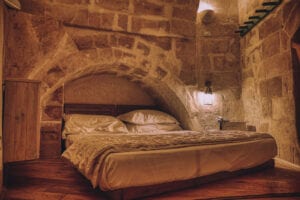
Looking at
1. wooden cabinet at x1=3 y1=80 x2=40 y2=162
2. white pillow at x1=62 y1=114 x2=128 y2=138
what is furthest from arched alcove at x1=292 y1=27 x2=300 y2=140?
wooden cabinet at x1=3 y1=80 x2=40 y2=162

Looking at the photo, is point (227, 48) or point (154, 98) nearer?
point (227, 48)

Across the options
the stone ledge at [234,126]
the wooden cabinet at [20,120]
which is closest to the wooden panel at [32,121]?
the wooden cabinet at [20,120]

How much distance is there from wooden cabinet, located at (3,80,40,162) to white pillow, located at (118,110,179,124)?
6.74 feet

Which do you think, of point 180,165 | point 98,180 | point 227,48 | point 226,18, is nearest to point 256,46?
point 227,48

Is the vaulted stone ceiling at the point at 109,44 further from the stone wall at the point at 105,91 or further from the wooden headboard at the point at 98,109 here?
the wooden headboard at the point at 98,109

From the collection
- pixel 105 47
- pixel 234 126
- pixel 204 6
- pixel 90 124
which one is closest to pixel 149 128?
pixel 90 124

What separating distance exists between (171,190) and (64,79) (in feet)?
7.02

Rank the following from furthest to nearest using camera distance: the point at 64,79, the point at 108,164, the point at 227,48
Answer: the point at 227,48, the point at 64,79, the point at 108,164

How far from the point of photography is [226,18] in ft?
14.3

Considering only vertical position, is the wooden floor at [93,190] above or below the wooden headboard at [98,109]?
below

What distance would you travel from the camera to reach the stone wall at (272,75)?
3035mm

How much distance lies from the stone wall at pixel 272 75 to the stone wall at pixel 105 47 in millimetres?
936

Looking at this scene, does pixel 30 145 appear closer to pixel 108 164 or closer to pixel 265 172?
pixel 108 164

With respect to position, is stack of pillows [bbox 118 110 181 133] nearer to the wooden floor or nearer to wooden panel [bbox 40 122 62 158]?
wooden panel [bbox 40 122 62 158]
